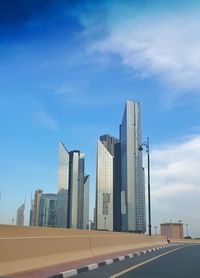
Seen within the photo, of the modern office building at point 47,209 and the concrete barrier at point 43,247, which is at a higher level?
the modern office building at point 47,209

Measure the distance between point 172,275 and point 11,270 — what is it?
4.69 meters

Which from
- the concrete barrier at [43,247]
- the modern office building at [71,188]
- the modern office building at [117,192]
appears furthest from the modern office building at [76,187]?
the concrete barrier at [43,247]

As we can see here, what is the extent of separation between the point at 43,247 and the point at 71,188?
222ft

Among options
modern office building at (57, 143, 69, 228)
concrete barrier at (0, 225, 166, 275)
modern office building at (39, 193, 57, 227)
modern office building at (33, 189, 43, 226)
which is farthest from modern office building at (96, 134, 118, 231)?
concrete barrier at (0, 225, 166, 275)

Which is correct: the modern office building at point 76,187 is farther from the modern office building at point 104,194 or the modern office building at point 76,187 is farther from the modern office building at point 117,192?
the modern office building at point 117,192

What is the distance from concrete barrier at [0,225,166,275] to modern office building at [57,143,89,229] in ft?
171

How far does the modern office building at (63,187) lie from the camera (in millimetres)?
78125

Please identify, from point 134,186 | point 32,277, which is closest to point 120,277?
point 32,277

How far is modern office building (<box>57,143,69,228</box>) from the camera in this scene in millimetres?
78125

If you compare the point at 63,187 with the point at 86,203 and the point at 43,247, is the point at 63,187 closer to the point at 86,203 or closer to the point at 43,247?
the point at 86,203

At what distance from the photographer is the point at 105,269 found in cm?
1550

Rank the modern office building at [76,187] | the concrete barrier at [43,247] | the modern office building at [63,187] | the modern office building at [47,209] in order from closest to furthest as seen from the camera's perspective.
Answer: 1. the concrete barrier at [43,247]
2. the modern office building at [63,187]
3. the modern office building at [76,187]
4. the modern office building at [47,209]

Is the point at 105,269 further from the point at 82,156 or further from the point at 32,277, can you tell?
the point at 82,156

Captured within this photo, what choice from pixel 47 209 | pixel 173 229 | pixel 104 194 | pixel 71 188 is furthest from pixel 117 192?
pixel 173 229
